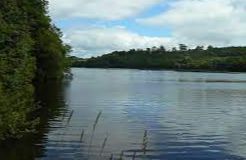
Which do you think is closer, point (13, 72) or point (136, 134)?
point (13, 72)

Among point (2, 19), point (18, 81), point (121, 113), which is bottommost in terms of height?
point (121, 113)

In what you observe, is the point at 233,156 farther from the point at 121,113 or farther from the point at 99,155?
the point at 121,113

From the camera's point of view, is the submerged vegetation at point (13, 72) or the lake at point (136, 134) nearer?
the submerged vegetation at point (13, 72)

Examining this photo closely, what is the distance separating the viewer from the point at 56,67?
301 feet

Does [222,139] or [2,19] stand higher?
[2,19]

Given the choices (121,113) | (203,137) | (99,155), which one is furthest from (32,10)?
(99,155)

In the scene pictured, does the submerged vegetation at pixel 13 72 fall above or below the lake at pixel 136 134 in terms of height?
Answer: above

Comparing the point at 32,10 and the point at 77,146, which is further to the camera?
the point at 32,10

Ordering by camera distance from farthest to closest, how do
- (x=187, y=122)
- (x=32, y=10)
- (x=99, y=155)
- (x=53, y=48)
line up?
(x=53, y=48), (x=32, y=10), (x=187, y=122), (x=99, y=155)

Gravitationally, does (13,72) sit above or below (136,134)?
above

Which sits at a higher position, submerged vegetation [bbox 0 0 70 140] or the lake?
submerged vegetation [bbox 0 0 70 140]

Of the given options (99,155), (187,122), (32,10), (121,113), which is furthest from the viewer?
(32,10)

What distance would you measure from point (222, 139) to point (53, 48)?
61.8m

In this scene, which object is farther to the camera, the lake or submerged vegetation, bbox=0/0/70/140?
the lake
